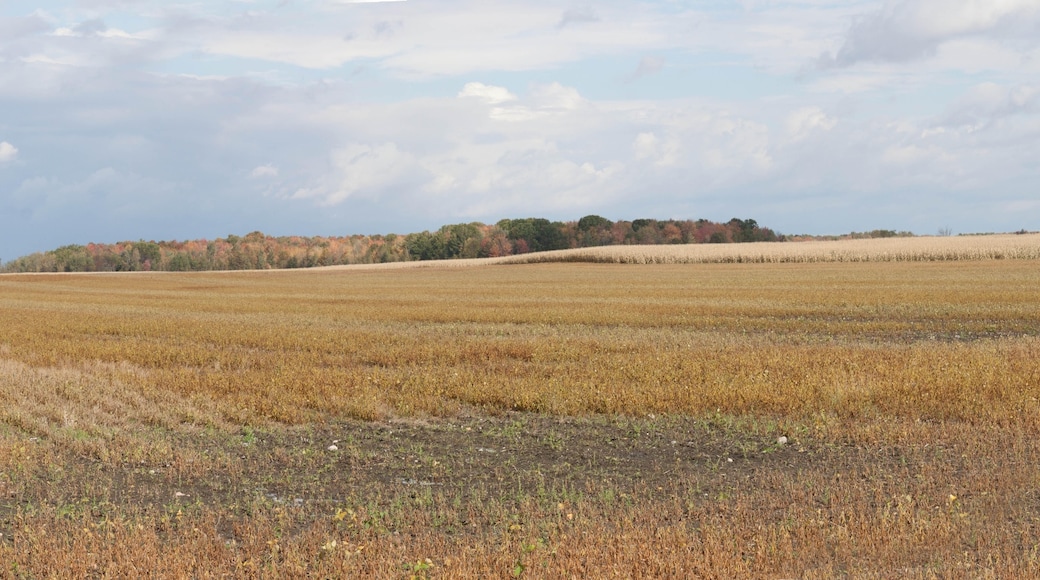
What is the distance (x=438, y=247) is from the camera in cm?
15238

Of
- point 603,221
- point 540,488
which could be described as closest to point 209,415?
point 540,488

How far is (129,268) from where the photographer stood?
154m

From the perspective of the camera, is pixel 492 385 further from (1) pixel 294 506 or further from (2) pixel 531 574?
(2) pixel 531 574

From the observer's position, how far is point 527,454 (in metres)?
12.5

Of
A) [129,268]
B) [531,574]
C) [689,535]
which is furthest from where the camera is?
[129,268]

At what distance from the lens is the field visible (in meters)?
8.10

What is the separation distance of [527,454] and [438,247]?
14081 cm

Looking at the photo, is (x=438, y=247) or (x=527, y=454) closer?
(x=527, y=454)

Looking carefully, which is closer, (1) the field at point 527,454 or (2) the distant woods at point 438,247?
(1) the field at point 527,454

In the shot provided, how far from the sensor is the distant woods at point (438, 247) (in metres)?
148

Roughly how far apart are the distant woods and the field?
12183cm

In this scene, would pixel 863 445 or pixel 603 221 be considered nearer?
pixel 863 445

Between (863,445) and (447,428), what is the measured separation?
598 centimetres

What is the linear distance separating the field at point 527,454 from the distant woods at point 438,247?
122 m
